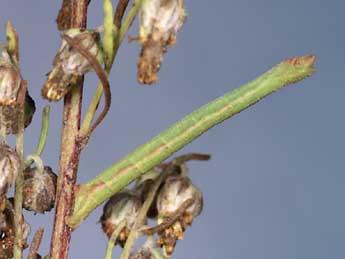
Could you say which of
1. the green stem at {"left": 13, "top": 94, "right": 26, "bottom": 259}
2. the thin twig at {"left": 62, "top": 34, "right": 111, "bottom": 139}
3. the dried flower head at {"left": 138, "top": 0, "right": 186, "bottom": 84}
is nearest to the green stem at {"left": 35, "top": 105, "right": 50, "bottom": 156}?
the green stem at {"left": 13, "top": 94, "right": 26, "bottom": 259}

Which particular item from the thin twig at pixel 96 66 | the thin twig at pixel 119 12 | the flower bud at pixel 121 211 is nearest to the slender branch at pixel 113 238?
the flower bud at pixel 121 211

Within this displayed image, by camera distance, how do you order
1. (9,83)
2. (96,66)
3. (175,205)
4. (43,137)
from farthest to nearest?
(43,137), (175,205), (9,83), (96,66)

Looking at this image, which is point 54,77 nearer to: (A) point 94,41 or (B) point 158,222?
(A) point 94,41

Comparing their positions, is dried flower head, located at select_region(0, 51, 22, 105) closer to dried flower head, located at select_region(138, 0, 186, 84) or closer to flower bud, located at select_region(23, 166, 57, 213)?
flower bud, located at select_region(23, 166, 57, 213)

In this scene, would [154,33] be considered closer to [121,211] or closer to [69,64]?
[69,64]

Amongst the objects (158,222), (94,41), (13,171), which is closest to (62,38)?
(94,41)

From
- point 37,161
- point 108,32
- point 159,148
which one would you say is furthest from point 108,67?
point 37,161

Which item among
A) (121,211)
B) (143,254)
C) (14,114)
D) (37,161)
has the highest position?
(14,114)
